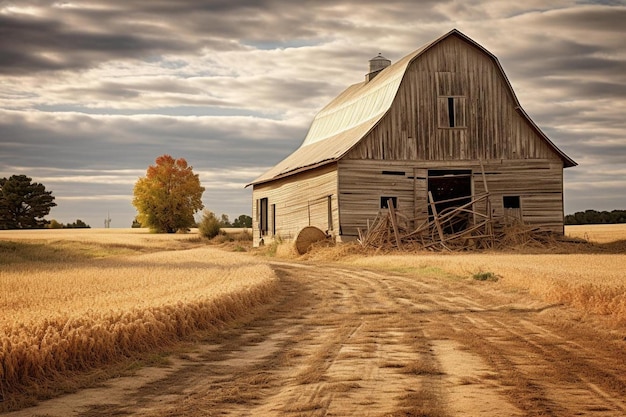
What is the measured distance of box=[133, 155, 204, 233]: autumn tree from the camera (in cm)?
6519

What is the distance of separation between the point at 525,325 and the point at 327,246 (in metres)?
20.4

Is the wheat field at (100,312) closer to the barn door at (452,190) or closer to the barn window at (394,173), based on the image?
the barn window at (394,173)

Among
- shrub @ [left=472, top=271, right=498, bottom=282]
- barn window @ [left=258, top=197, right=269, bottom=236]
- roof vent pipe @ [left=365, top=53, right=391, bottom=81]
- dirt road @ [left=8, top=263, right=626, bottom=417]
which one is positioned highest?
roof vent pipe @ [left=365, top=53, right=391, bottom=81]

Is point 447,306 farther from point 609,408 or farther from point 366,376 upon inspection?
point 609,408

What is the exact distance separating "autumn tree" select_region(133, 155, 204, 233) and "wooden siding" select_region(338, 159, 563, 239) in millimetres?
35135

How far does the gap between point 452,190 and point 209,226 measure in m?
22.9

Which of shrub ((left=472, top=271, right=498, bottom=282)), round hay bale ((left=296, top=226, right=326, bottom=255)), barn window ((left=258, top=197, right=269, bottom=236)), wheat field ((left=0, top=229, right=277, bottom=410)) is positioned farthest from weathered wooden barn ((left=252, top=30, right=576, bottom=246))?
wheat field ((left=0, top=229, right=277, bottom=410))

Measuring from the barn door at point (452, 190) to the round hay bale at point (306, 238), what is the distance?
5.24 meters

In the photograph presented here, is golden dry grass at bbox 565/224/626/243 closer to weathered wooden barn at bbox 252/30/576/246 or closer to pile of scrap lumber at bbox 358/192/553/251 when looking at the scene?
weathered wooden barn at bbox 252/30/576/246

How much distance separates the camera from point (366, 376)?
7.34m

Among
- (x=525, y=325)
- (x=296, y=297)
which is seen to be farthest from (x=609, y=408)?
(x=296, y=297)

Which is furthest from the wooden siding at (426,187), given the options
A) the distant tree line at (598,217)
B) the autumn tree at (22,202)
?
the autumn tree at (22,202)

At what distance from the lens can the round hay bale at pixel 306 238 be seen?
31969 millimetres

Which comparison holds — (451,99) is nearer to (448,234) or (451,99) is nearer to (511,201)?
(511,201)
